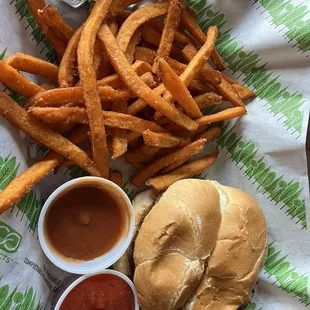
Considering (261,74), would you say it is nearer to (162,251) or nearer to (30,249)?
(162,251)

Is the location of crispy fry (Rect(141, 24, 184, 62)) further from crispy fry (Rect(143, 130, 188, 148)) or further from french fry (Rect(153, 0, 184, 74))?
crispy fry (Rect(143, 130, 188, 148))

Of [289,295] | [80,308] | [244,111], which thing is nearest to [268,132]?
[244,111]

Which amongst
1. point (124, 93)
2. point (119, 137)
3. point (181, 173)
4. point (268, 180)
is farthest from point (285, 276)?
point (124, 93)

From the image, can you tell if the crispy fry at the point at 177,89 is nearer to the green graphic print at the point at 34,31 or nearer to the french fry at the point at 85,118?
the french fry at the point at 85,118

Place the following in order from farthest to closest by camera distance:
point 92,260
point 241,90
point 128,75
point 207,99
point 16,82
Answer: point 241,90
point 207,99
point 92,260
point 128,75
point 16,82

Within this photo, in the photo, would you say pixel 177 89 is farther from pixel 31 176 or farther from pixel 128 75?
pixel 31 176

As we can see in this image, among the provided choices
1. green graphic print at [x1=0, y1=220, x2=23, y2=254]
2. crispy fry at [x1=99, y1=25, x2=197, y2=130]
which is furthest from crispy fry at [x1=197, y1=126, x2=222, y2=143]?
green graphic print at [x1=0, y1=220, x2=23, y2=254]
